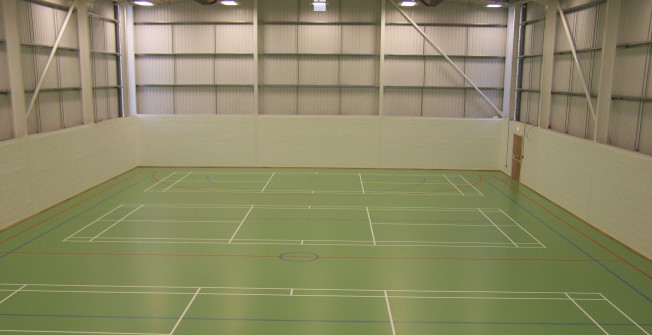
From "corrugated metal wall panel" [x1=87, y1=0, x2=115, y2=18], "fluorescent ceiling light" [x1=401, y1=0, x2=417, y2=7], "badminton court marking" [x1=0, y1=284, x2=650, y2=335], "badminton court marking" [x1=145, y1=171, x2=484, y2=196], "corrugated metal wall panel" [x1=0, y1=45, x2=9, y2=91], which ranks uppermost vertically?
"fluorescent ceiling light" [x1=401, y1=0, x2=417, y2=7]

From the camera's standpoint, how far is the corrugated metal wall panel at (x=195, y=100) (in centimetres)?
2489

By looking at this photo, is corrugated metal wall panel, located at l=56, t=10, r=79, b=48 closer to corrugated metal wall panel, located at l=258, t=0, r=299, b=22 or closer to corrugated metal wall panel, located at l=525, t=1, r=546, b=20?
corrugated metal wall panel, located at l=258, t=0, r=299, b=22

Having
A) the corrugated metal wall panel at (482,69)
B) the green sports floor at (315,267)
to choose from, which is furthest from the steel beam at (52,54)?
the corrugated metal wall panel at (482,69)

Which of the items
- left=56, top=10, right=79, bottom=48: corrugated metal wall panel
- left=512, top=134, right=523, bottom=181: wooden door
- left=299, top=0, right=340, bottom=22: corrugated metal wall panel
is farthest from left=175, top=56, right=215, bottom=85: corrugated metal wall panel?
left=512, top=134, right=523, bottom=181: wooden door

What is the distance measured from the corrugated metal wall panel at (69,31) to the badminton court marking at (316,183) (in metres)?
5.55

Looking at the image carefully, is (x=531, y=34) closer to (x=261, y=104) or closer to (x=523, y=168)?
(x=523, y=168)

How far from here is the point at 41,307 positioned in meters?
10.1

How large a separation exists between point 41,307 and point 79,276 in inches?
62.3

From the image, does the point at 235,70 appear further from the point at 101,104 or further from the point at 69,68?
the point at 69,68

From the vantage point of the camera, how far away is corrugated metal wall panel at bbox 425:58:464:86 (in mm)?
24547

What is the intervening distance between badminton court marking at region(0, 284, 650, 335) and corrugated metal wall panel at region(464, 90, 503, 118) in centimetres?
1477

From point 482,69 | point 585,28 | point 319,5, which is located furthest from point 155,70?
point 585,28

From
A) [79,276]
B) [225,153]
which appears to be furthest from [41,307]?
[225,153]

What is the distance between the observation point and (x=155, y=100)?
983 inches
